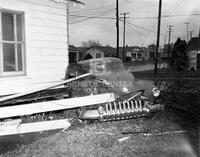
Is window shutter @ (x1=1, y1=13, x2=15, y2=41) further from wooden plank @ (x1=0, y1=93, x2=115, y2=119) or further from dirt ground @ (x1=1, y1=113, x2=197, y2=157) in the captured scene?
dirt ground @ (x1=1, y1=113, x2=197, y2=157)

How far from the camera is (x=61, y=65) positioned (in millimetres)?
7023

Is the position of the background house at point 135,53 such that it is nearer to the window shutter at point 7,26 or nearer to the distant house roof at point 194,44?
Answer: the distant house roof at point 194,44

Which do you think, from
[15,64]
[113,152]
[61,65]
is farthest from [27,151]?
[61,65]

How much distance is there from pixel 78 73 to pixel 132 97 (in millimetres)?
2286

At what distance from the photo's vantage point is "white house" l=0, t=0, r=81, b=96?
559 cm

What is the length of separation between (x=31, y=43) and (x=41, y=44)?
35cm

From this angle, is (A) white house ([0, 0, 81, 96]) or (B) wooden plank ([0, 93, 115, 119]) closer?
(B) wooden plank ([0, 93, 115, 119])


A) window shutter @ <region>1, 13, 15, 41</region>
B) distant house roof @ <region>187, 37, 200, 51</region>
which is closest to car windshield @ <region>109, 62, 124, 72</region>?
window shutter @ <region>1, 13, 15, 41</region>

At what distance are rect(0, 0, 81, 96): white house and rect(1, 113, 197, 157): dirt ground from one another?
1.93m

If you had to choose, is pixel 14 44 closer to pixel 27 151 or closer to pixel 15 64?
pixel 15 64

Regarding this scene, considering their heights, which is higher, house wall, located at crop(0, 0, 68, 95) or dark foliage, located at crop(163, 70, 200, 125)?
house wall, located at crop(0, 0, 68, 95)

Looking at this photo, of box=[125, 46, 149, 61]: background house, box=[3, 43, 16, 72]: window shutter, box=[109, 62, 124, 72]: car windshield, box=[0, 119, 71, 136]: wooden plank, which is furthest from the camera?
box=[125, 46, 149, 61]: background house

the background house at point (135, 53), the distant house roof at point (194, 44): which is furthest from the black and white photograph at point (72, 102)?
the background house at point (135, 53)

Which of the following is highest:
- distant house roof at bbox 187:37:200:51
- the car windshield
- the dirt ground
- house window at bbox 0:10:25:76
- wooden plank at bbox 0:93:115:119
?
distant house roof at bbox 187:37:200:51
